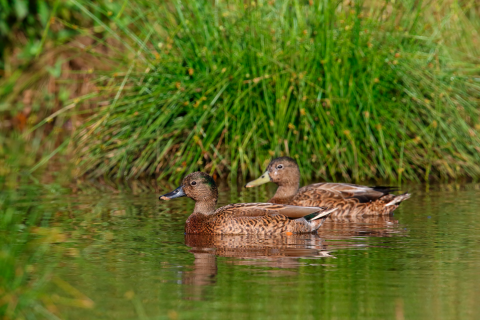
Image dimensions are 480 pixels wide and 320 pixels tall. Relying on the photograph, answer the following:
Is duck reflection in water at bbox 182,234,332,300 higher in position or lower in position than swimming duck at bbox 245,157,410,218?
lower

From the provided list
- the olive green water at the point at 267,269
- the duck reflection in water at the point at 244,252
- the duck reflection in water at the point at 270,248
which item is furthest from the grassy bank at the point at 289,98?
the duck reflection in water at the point at 244,252

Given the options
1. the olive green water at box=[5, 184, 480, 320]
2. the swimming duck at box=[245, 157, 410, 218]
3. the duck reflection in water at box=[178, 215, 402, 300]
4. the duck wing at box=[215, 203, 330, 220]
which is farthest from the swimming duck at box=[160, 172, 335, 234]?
the swimming duck at box=[245, 157, 410, 218]

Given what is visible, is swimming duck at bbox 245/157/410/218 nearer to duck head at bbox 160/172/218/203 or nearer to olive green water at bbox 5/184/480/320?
olive green water at bbox 5/184/480/320

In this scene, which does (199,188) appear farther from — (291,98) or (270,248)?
(291,98)

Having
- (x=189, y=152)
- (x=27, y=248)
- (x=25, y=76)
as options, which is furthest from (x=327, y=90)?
(x=25, y=76)

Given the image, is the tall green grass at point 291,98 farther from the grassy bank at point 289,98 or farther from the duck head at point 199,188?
the duck head at point 199,188

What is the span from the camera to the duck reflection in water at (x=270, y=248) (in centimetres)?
652

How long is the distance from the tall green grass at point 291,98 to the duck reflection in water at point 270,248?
9.11 ft

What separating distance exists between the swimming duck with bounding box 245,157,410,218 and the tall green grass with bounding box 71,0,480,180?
4.89 ft

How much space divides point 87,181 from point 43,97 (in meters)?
6.29

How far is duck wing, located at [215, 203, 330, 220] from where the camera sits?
872 centimetres

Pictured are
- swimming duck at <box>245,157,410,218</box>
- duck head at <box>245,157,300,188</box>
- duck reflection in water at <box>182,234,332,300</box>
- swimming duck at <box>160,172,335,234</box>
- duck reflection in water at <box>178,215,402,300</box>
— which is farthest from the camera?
duck head at <box>245,157,300,188</box>

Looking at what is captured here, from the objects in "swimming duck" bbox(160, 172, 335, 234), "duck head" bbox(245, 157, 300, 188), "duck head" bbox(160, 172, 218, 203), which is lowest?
"swimming duck" bbox(160, 172, 335, 234)

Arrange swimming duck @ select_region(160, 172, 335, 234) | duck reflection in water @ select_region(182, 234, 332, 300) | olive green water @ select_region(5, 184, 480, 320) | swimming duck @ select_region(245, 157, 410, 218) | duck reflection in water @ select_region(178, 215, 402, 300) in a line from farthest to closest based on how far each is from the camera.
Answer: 1. swimming duck @ select_region(245, 157, 410, 218)
2. swimming duck @ select_region(160, 172, 335, 234)
3. duck reflection in water @ select_region(178, 215, 402, 300)
4. duck reflection in water @ select_region(182, 234, 332, 300)
5. olive green water @ select_region(5, 184, 480, 320)
